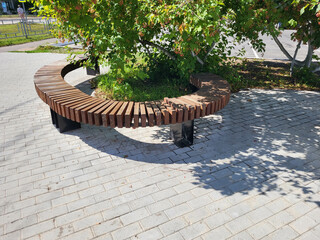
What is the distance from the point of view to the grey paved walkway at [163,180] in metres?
2.78

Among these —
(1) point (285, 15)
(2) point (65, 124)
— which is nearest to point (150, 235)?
(2) point (65, 124)

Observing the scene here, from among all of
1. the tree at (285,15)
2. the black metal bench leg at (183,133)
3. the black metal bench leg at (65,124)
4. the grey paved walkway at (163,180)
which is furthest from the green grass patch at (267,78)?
the black metal bench leg at (65,124)

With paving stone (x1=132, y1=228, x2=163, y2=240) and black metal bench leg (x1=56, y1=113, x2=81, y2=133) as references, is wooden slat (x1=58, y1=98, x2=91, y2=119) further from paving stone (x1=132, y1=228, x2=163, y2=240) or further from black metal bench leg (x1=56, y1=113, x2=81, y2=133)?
paving stone (x1=132, y1=228, x2=163, y2=240)

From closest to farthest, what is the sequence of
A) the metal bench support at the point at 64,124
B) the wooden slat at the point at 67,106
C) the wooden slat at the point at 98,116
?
the wooden slat at the point at 98,116, the wooden slat at the point at 67,106, the metal bench support at the point at 64,124

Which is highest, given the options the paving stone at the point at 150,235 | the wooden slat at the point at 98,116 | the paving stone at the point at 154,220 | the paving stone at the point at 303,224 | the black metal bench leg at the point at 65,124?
the wooden slat at the point at 98,116

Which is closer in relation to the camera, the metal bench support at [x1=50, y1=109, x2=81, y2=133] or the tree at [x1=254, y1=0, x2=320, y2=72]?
the metal bench support at [x1=50, y1=109, x2=81, y2=133]

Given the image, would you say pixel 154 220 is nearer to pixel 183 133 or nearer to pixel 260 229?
pixel 260 229

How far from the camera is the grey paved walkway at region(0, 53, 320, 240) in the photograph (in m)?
2.78

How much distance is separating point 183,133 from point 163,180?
101 cm

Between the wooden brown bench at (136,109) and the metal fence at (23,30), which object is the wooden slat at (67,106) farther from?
the metal fence at (23,30)

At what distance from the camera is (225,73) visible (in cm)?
683

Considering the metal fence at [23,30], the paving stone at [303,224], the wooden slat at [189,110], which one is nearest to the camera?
the paving stone at [303,224]

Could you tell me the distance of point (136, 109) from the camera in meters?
3.94

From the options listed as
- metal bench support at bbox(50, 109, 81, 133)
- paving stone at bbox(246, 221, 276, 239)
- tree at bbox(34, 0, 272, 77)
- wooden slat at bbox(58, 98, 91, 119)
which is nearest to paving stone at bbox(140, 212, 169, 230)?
paving stone at bbox(246, 221, 276, 239)
